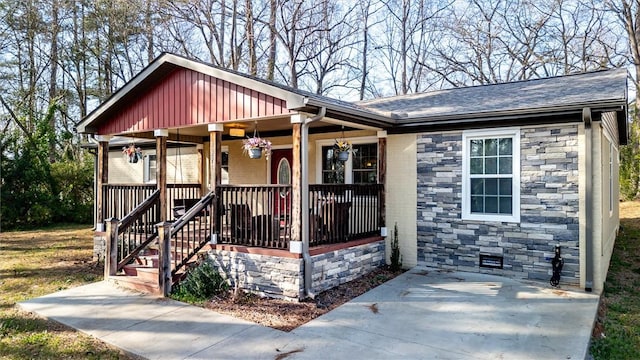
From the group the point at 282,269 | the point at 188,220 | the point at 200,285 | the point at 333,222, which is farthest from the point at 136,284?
the point at 333,222

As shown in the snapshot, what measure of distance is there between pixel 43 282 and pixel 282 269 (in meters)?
4.59

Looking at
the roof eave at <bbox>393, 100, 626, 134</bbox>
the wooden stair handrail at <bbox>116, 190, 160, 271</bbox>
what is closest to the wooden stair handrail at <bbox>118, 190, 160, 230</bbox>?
the wooden stair handrail at <bbox>116, 190, 160, 271</bbox>

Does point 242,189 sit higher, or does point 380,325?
point 242,189

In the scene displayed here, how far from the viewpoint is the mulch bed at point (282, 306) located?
549 centimetres

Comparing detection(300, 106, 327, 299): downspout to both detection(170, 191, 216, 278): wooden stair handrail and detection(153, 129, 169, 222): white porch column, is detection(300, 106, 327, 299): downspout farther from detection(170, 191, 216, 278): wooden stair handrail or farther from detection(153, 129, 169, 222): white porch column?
detection(153, 129, 169, 222): white porch column

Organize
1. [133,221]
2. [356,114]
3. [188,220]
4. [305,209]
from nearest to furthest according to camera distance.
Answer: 1. [305,209]
2. [188,220]
3. [356,114]
4. [133,221]

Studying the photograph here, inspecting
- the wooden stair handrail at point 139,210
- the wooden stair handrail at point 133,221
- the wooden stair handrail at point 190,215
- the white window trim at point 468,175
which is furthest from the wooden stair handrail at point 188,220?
the white window trim at point 468,175

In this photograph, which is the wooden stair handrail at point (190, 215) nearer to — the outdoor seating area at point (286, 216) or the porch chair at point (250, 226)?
the outdoor seating area at point (286, 216)

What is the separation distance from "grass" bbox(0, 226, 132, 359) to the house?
3.32 ft

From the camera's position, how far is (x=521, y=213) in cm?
711

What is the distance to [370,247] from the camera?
25.8ft

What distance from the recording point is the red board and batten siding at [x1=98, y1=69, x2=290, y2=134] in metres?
6.69

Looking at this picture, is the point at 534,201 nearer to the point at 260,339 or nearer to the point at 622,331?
the point at 622,331

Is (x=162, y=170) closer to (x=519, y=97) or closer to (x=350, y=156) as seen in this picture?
(x=350, y=156)
